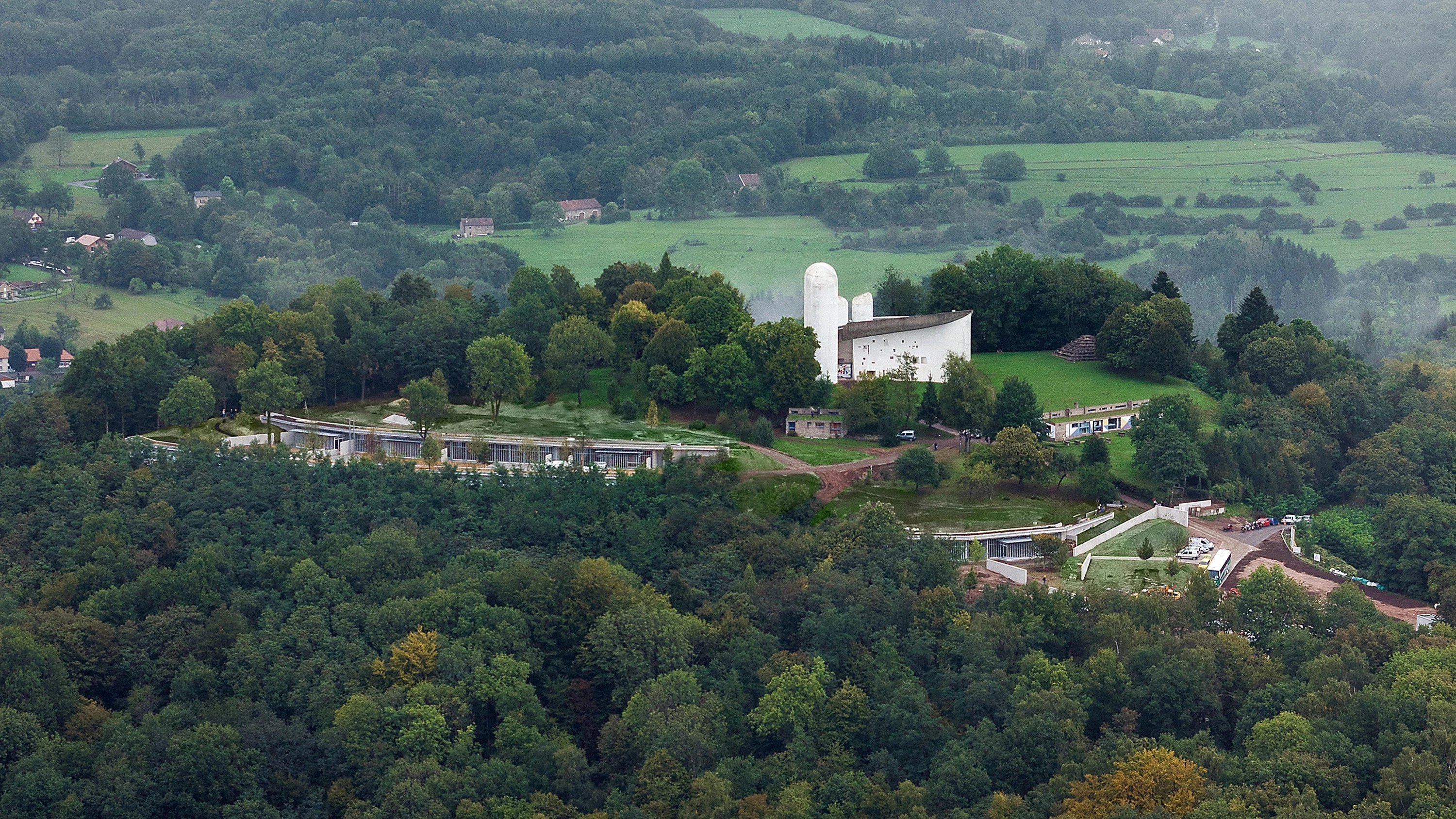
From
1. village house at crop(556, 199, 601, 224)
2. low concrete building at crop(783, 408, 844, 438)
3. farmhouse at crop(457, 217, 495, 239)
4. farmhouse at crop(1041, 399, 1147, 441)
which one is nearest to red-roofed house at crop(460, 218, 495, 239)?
farmhouse at crop(457, 217, 495, 239)

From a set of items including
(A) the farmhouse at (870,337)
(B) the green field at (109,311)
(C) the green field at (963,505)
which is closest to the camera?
(C) the green field at (963,505)

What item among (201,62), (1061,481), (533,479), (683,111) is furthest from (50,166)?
(1061,481)

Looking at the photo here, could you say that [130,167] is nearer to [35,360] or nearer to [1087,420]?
[35,360]

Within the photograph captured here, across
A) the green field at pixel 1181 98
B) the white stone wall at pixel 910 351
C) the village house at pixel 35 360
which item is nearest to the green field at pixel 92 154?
the village house at pixel 35 360

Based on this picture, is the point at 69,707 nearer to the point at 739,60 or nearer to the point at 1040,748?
the point at 1040,748

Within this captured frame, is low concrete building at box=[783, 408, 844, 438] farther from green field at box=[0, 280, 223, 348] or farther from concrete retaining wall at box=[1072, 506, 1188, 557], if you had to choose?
green field at box=[0, 280, 223, 348]

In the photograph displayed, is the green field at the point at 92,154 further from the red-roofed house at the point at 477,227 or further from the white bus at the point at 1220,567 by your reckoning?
the white bus at the point at 1220,567
